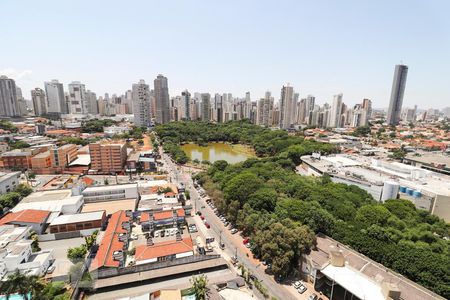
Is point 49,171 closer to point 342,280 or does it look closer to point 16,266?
point 16,266

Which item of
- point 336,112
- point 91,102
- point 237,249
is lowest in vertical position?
point 237,249

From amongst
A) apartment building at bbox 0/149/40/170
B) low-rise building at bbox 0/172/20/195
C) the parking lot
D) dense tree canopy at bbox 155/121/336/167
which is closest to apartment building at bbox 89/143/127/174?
low-rise building at bbox 0/172/20/195

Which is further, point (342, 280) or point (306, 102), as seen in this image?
point (306, 102)

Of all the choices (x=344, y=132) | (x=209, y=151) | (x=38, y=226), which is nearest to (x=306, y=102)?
(x=344, y=132)

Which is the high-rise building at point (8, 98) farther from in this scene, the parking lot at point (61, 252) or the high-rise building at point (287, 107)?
the high-rise building at point (287, 107)

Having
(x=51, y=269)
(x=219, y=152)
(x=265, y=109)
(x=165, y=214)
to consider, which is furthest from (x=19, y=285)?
(x=265, y=109)

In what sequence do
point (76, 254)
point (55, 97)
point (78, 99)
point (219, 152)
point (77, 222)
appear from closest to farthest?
point (76, 254) < point (77, 222) < point (219, 152) < point (55, 97) < point (78, 99)

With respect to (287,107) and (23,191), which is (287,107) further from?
A: (23,191)

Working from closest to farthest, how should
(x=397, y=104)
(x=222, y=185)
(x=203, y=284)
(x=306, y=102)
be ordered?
(x=203, y=284) → (x=222, y=185) → (x=397, y=104) → (x=306, y=102)
